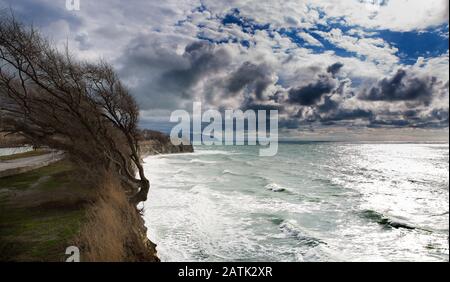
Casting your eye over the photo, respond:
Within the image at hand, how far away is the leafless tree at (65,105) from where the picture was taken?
45.0 feet

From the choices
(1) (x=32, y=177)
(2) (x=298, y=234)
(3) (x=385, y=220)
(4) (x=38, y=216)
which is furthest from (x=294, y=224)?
A: (1) (x=32, y=177)

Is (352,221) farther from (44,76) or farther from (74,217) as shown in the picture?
(44,76)

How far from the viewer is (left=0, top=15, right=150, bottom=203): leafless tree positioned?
13.7 metres

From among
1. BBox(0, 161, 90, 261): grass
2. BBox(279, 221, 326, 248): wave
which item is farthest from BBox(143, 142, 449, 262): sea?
BBox(0, 161, 90, 261): grass

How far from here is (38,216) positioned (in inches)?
450

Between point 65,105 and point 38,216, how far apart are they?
5.53 metres

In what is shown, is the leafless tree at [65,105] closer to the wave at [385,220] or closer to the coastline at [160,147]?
the wave at [385,220]

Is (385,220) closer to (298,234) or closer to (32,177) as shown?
(298,234)

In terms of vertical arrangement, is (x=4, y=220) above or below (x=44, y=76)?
below

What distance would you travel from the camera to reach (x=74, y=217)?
37.4ft

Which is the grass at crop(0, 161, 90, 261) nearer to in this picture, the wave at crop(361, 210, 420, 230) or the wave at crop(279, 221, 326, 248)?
the wave at crop(279, 221, 326, 248)

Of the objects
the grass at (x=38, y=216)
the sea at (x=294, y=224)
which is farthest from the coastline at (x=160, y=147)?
the grass at (x=38, y=216)
